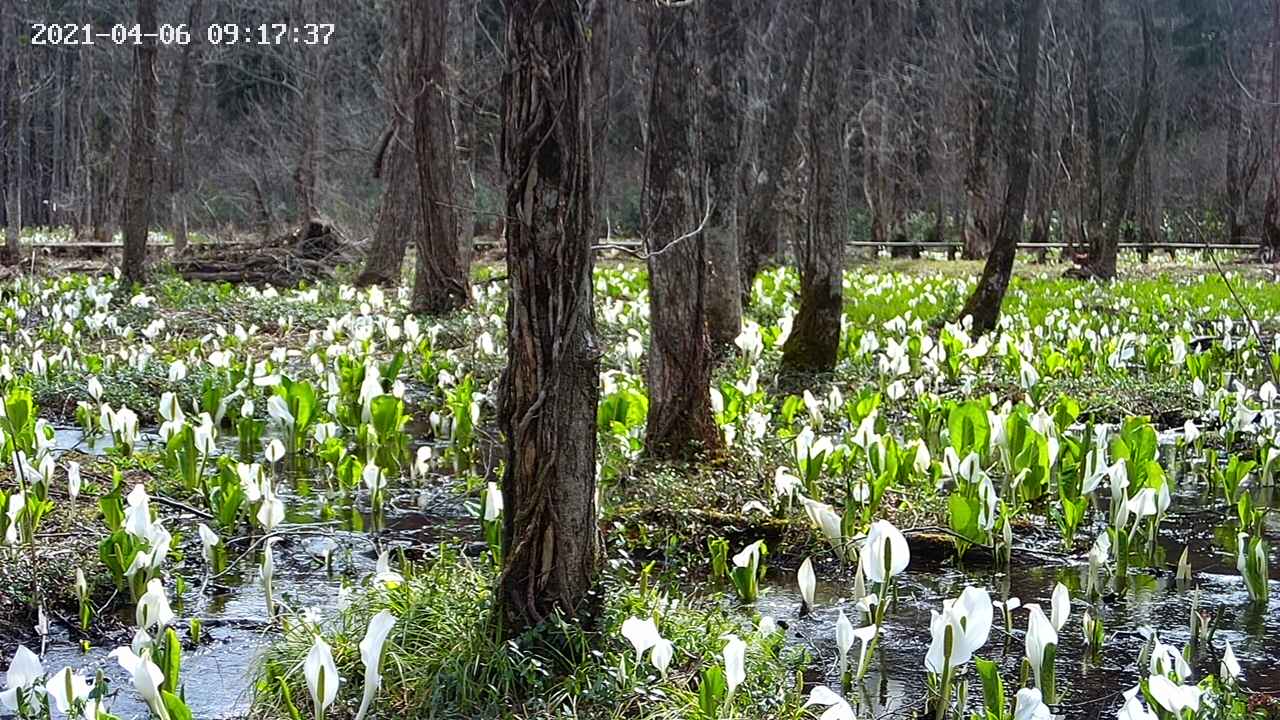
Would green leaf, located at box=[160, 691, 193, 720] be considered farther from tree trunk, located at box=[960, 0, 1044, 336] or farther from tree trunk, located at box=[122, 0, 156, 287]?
tree trunk, located at box=[122, 0, 156, 287]

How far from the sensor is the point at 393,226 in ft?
48.9

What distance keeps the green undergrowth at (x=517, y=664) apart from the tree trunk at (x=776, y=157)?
8.92 metres

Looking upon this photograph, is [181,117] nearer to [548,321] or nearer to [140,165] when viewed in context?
[140,165]

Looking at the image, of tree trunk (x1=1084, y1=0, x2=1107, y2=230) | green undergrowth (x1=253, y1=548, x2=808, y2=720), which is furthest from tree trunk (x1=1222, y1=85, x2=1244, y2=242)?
green undergrowth (x1=253, y1=548, x2=808, y2=720)

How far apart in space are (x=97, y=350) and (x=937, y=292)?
8117 mm

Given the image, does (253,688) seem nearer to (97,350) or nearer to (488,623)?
(488,623)

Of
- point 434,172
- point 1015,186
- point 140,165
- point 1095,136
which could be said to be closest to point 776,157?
point 434,172

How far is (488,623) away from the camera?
3.28 metres

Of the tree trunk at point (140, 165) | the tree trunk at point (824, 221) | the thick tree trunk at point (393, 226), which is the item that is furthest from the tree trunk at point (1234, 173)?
the tree trunk at point (140, 165)

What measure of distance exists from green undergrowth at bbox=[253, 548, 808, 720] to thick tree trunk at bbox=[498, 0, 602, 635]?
110 mm

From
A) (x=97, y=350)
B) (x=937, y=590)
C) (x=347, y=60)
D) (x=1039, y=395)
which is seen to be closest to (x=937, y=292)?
(x=1039, y=395)

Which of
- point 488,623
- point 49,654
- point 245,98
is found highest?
point 245,98

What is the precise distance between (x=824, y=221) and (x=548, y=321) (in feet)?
17.9

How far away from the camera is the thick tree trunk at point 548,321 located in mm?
3135
